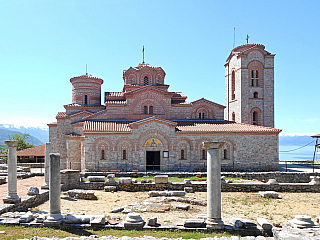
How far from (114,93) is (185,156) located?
1007cm

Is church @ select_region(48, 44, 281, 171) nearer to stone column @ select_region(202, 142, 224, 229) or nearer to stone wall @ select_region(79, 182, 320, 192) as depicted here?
stone wall @ select_region(79, 182, 320, 192)

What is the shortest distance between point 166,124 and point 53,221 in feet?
46.2

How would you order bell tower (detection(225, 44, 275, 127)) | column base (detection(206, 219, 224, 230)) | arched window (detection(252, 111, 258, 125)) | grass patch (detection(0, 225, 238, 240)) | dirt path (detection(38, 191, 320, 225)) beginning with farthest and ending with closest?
arched window (detection(252, 111, 258, 125))
bell tower (detection(225, 44, 275, 127))
dirt path (detection(38, 191, 320, 225))
column base (detection(206, 219, 224, 230))
grass patch (detection(0, 225, 238, 240))

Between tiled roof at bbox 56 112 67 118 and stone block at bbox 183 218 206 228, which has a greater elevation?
tiled roof at bbox 56 112 67 118

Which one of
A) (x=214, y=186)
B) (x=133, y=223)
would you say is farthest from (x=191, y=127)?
(x=133, y=223)

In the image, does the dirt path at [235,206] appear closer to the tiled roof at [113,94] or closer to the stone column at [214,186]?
the stone column at [214,186]

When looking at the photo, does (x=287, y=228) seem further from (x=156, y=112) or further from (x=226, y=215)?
(x=156, y=112)

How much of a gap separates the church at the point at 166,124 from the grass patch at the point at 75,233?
1308 cm

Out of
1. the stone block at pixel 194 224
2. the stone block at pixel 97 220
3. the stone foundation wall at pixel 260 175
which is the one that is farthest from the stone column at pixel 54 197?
the stone foundation wall at pixel 260 175

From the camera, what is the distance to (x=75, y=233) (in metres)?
7.30

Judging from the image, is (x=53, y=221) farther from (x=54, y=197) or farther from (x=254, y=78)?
(x=254, y=78)

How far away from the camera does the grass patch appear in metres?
6.92

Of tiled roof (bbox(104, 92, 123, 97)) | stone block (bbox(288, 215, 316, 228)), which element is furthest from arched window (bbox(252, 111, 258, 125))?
stone block (bbox(288, 215, 316, 228))

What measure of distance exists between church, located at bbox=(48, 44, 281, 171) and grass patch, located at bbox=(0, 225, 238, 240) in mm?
13085
